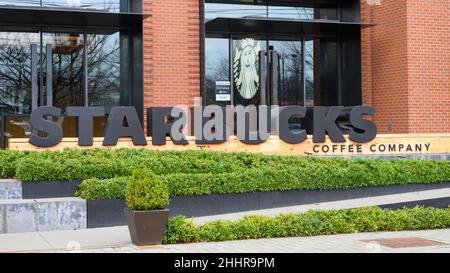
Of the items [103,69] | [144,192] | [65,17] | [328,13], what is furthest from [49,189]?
[328,13]

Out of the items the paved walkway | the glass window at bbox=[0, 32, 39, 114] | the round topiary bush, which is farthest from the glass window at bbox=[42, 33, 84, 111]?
the round topiary bush

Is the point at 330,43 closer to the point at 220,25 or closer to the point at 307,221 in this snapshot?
the point at 220,25

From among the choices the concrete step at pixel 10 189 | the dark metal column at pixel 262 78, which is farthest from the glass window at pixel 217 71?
the concrete step at pixel 10 189

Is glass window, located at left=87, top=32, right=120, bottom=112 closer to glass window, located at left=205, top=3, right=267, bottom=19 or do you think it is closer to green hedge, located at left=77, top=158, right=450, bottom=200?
glass window, located at left=205, top=3, right=267, bottom=19

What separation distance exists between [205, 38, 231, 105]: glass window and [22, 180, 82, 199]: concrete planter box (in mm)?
7292

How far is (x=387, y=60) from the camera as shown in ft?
61.4

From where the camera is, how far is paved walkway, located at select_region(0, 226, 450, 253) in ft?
28.9

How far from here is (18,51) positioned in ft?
55.4

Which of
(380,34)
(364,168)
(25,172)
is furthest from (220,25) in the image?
(25,172)

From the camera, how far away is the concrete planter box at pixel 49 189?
1152 centimetres

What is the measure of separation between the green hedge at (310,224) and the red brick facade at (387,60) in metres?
7.09

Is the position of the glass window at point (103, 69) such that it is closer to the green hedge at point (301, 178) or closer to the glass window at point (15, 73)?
the glass window at point (15, 73)

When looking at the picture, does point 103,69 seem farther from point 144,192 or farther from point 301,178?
point 144,192

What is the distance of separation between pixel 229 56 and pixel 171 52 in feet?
7.96
